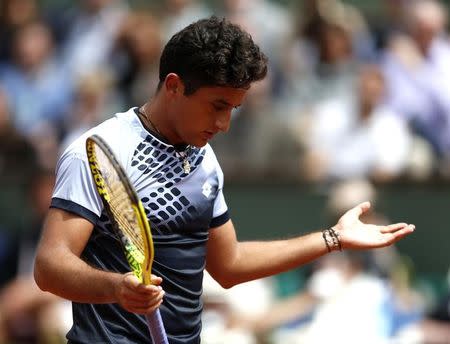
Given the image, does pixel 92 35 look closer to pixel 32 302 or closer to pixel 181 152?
pixel 32 302

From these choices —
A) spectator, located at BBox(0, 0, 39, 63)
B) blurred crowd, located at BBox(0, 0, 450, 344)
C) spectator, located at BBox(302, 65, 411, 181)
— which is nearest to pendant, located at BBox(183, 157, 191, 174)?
blurred crowd, located at BBox(0, 0, 450, 344)

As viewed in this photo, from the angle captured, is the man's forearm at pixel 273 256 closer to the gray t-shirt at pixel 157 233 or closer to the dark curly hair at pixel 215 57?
the gray t-shirt at pixel 157 233

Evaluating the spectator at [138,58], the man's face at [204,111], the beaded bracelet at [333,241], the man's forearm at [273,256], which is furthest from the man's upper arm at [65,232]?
the spectator at [138,58]

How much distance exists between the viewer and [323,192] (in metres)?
9.70

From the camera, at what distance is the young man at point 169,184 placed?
14.0 ft

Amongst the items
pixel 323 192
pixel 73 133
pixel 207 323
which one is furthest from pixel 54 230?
pixel 73 133

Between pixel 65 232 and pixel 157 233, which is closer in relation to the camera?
pixel 65 232

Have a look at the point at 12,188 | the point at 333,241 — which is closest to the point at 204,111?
the point at 333,241

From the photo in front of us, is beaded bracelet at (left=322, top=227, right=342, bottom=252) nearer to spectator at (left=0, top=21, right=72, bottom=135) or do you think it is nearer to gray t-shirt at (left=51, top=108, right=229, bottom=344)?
gray t-shirt at (left=51, top=108, right=229, bottom=344)

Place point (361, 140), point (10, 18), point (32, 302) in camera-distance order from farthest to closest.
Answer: point (10, 18) < point (361, 140) < point (32, 302)

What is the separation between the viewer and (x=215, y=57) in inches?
173

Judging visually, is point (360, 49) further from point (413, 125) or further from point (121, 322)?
point (121, 322)

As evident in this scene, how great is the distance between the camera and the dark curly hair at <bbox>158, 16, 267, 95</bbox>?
4395mm

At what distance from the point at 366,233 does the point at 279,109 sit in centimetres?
543
